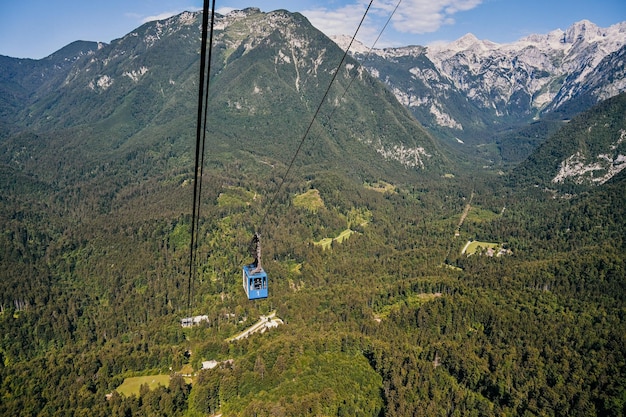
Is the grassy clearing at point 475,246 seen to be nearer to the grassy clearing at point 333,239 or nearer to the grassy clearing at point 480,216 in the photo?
the grassy clearing at point 480,216

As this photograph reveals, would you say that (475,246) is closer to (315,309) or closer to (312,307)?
(315,309)

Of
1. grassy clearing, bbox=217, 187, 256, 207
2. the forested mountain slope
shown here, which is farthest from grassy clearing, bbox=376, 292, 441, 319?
grassy clearing, bbox=217, 187, 256, 207

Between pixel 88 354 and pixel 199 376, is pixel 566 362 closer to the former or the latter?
pixel 199 376

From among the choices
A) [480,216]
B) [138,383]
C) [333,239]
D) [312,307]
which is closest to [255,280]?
[138,383]

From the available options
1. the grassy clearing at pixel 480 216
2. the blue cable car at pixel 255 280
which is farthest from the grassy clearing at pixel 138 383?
the grassy clearing at pixel 480 216

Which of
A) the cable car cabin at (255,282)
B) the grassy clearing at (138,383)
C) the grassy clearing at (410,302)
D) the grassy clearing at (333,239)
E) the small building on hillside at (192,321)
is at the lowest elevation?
the grassy clearing at (138,383)

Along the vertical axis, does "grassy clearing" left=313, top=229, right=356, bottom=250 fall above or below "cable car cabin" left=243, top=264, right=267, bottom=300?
below

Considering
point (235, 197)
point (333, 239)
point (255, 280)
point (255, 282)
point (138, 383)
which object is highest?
point (255, 280)

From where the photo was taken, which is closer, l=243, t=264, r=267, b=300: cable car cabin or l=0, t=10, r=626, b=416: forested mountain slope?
l=243, t=264, r=267, b=300: cable car cabin

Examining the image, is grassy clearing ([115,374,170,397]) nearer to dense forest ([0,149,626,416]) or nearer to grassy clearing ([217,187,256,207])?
dense forest ([0,149,626,416])

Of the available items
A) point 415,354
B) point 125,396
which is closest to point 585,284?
point 415,354
